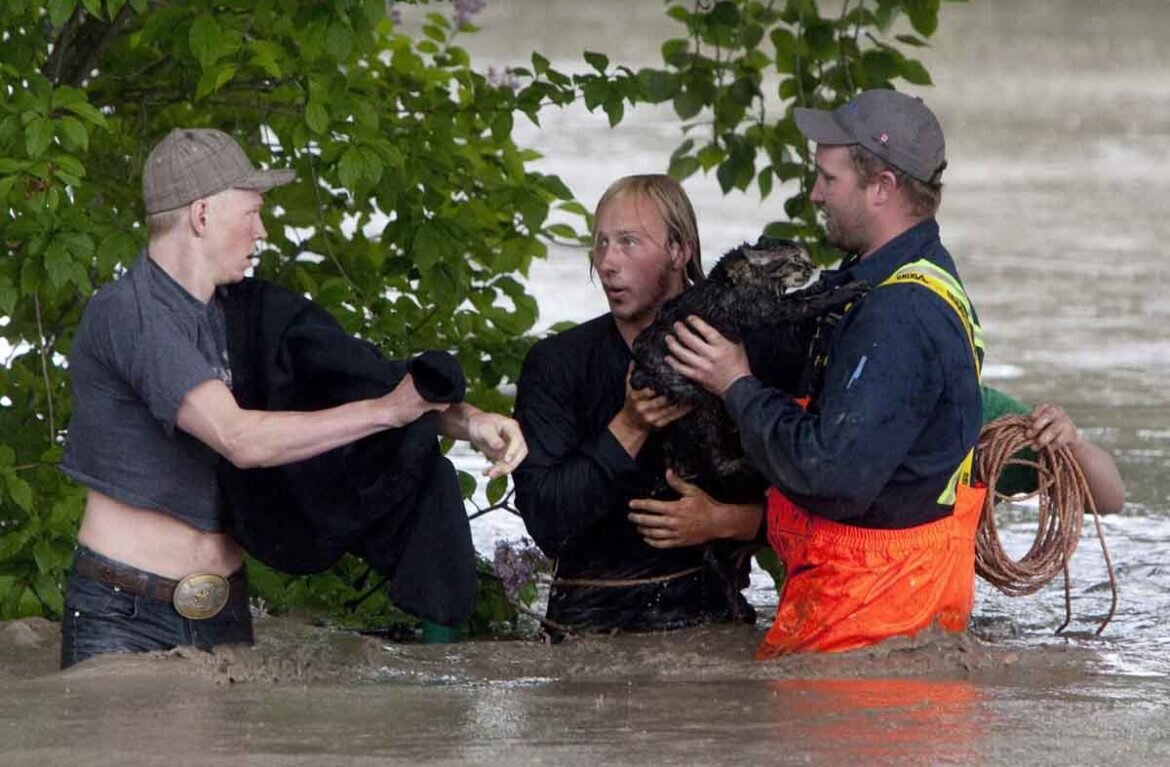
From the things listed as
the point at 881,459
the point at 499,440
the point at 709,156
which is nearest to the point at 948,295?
the point at 881,459

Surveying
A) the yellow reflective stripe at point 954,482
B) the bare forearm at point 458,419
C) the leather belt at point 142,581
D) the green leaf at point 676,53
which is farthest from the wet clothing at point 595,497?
the green leaf at point 676,53

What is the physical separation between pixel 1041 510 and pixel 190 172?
2673 millimetres

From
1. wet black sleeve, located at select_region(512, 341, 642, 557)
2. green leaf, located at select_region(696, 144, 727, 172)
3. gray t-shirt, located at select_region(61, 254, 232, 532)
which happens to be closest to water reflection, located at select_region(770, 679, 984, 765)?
wet black sleeve, located at select_region(512, 341, 642, 557)

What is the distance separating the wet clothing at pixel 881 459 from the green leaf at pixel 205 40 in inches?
75.3

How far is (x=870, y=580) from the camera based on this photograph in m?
5.12

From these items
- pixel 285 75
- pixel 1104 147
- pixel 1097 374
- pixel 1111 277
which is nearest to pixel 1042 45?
pixel 1104 147

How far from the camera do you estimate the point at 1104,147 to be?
19.0 meters

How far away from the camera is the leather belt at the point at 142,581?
199 inches

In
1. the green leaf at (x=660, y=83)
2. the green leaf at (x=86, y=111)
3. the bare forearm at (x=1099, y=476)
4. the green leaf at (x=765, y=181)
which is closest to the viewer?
the green leaf at (x=86, y=111)

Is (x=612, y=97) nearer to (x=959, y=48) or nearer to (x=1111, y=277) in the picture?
(x=1111, y=277)

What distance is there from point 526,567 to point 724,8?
232 cm

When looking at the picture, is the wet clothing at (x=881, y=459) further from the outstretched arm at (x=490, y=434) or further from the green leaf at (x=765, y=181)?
the green leaf at (x=765, y=181)

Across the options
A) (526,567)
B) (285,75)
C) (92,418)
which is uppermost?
(285,75)

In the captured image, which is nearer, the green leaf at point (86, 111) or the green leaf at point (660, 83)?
the green leaf at point (86, 111)
